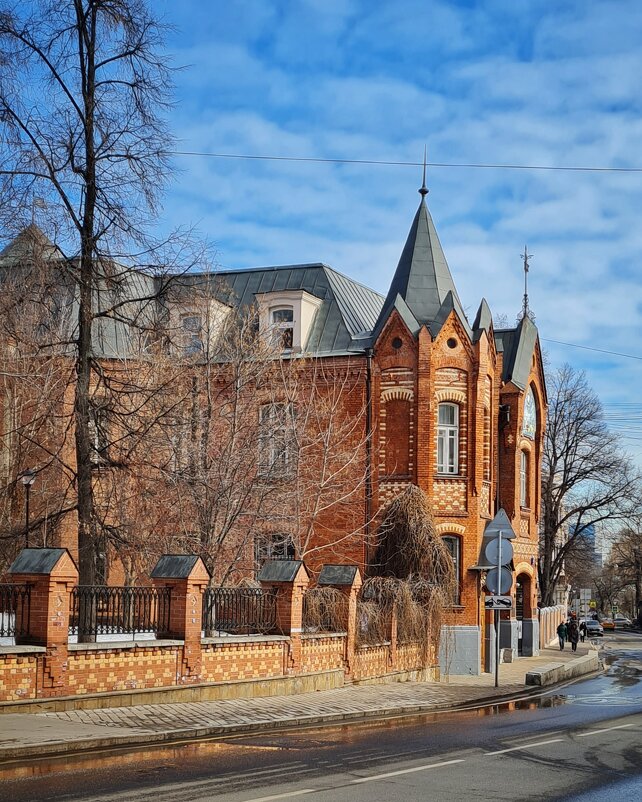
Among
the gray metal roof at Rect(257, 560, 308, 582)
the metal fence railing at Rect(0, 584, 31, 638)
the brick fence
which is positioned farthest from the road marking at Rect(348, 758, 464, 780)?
the gray metal roof at Rect(257, 560, 308, 582)

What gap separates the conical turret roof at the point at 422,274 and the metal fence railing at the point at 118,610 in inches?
633

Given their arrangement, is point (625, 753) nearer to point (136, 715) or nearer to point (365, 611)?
point (136, 715)

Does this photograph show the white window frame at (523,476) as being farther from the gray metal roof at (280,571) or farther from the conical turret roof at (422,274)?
the gray metal roof at (280,571)

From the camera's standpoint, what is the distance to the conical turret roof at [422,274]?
3269cm

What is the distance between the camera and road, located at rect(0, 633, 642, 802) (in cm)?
1007

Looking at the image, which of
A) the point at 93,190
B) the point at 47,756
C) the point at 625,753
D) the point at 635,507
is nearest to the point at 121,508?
the point at 93,190

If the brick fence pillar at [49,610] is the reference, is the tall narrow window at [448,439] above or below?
above

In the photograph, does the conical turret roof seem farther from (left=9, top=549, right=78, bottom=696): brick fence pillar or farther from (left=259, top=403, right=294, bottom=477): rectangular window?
(left=9, top=549, right=78, bottom=696): brick fence pillar

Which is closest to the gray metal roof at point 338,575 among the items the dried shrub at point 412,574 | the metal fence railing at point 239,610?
the dried shrub at point 412,574

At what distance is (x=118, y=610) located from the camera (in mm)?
17484

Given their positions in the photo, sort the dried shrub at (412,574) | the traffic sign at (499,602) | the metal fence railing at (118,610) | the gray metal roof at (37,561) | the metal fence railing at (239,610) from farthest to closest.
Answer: the dried shrub at (412,574), the traffic sign at (499,602), the metal fence railing at (239,610), the metal fence railing at (118,610), the gray metal roof at (37,561)

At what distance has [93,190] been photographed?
62.3ft

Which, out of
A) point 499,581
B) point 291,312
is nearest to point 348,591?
point 499,581

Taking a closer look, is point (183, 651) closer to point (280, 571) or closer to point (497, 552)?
point (280, 571)
